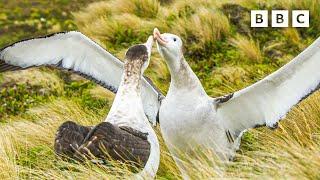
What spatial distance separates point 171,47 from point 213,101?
0.45 meters

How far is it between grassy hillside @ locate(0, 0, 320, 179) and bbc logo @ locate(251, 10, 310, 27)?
0.28ft

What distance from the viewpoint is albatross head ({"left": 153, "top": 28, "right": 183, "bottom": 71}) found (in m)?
4.56

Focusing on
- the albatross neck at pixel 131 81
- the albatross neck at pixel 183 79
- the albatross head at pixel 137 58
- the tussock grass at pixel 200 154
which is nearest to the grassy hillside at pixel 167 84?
the tussock grass at pixel 200 154

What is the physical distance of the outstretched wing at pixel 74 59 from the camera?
4.99 metres

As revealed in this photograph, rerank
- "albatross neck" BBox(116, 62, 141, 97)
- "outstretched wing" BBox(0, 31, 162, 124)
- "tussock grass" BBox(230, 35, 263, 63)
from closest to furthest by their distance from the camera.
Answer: "albatross neck" BBox(116, 62, 141, 97), "outstretched wing" BBox(0, 31, 162, 124), "tussock grass" BBox(230, 35, 263, 63)

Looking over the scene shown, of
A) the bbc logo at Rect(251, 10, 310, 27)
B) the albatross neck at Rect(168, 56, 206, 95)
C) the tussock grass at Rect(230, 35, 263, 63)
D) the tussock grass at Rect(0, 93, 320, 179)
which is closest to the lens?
the tussock grass at Rect(0, 93, 320, 179)

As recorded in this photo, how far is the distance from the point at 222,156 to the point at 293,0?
16.5 ft

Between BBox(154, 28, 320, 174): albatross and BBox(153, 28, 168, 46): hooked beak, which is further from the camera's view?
BBox(154, 28, 320, 174): albatross

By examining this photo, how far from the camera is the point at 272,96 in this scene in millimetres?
4746

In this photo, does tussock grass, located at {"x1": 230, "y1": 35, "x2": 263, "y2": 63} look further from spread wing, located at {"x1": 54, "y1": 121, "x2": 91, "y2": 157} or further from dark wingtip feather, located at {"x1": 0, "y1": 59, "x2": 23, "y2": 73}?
spread wing, located at {"x1": 54, "y1": 121, "x2": 91, "y2": 157}

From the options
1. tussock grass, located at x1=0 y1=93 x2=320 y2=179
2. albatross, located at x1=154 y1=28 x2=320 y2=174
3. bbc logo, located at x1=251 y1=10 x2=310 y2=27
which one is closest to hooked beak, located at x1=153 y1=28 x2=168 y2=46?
albatross, located at x1=154 y1=28 x2=320 y2=174

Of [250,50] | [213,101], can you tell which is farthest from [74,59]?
[250,50]

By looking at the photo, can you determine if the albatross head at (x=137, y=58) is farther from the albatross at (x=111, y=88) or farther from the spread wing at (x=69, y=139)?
the spread wing at (x=69, y=139)

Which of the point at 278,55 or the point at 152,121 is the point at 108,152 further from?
the point at 278,55
